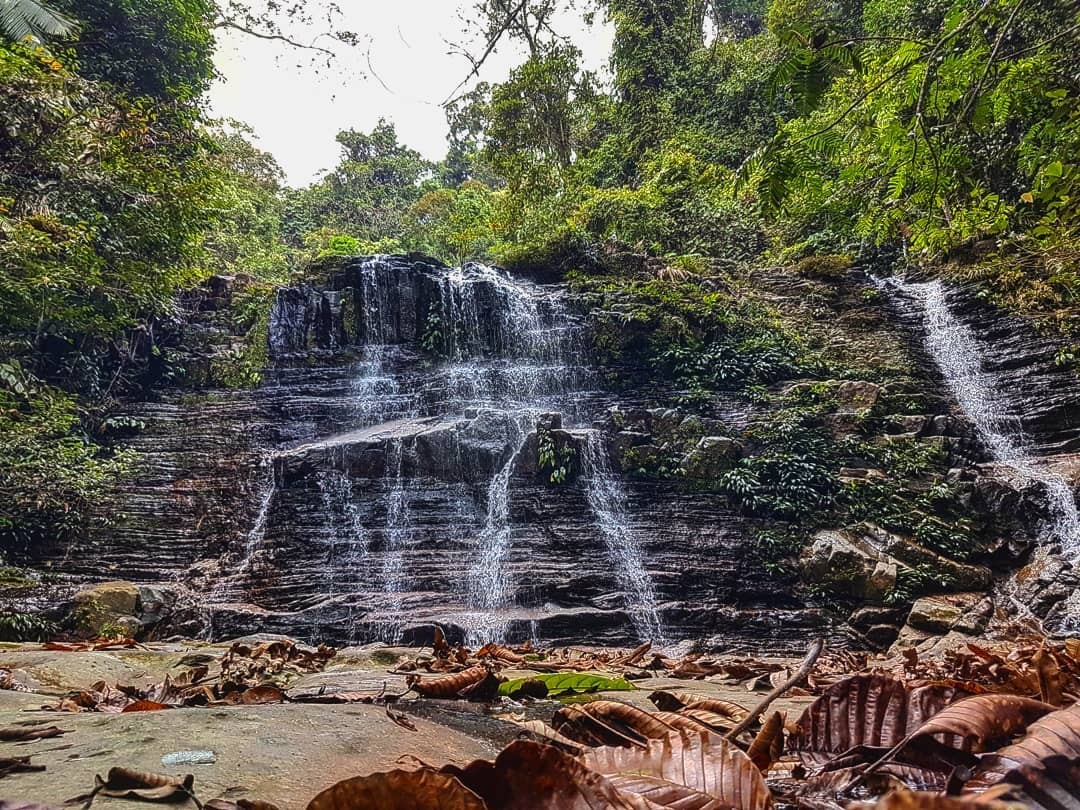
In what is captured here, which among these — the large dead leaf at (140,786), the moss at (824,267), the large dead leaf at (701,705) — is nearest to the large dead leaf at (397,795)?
the large dead leaf at (140,786)

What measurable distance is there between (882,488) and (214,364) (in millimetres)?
12944

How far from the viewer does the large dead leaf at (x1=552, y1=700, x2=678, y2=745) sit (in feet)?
2.84

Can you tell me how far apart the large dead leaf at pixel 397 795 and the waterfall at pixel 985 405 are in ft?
30.1

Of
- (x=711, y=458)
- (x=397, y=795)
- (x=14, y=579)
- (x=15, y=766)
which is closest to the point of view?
(x=397, y=795)

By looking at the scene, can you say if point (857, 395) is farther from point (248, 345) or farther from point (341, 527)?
point (248, 345)

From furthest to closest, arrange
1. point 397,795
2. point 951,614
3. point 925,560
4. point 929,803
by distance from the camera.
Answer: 1. point 925,560
2. point 951,614
3. point 397,795
4. point 929,803

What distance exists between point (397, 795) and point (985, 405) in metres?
12.2

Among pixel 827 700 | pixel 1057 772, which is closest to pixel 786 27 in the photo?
pixel 827 700

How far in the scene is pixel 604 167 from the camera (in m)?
19.2

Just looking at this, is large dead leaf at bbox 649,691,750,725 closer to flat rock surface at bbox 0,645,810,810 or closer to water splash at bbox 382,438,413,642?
flat rock surface at bbox 0,645,810,810

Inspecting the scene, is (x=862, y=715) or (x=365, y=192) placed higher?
(x=365, y=192)

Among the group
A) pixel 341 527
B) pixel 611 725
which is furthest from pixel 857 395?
pixel 611 725

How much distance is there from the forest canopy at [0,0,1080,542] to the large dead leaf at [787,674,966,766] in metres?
1.83

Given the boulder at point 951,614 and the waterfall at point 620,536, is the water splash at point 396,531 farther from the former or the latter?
the boulder at point 951,614
